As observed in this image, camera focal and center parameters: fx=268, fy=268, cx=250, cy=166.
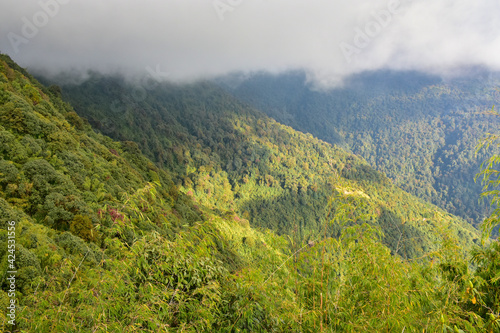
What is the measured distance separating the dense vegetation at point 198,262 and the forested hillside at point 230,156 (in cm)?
7007

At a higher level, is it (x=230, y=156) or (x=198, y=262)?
(x=198, y=262)

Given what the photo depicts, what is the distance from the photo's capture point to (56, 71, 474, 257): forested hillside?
111688 mm

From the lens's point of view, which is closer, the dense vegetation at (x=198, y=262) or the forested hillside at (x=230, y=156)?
the dense vegetation at (x=198, y=262)

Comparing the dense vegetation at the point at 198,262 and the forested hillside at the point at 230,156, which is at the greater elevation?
the dense vegetation at the point at 198,262

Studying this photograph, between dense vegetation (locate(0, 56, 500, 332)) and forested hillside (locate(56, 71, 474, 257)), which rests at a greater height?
dense vegetation (locate(0, 56, 500, 332))

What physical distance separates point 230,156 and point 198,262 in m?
137

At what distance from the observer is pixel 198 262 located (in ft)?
13.4

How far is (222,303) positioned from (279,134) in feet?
561

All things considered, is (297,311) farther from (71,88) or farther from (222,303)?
(71,88)

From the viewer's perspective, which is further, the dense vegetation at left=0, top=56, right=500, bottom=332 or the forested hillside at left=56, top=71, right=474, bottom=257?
the forested hillside at left=56, top=71, right=474, bottom=257

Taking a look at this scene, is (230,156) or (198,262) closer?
(198,262)

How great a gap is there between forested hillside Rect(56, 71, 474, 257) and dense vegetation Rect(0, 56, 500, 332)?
230 feet

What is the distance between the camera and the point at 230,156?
14062cm

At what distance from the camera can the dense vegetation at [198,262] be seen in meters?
3.39
